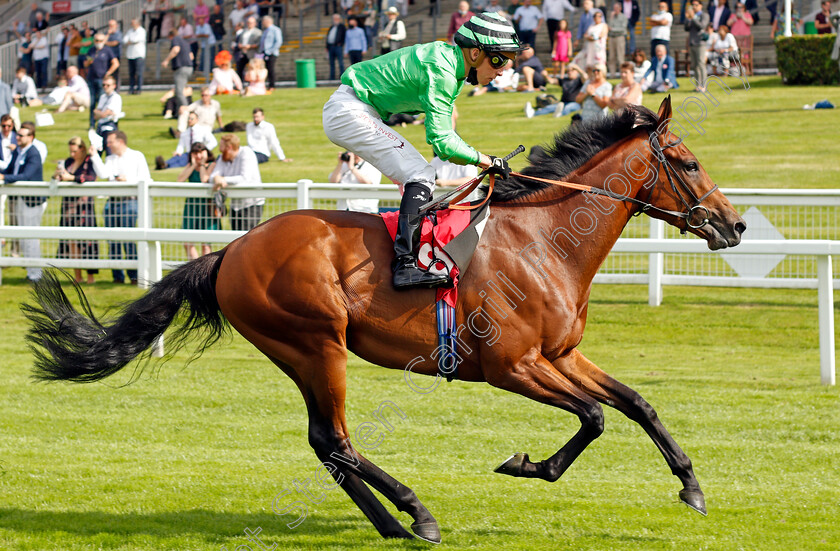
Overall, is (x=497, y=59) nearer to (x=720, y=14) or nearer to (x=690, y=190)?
(x=690, y=190)

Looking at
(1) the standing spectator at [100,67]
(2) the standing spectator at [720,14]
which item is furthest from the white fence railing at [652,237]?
(2) the standing spectator at [720,14]

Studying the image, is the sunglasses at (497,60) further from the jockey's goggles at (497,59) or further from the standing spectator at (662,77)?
the standing spectator at (662,77)

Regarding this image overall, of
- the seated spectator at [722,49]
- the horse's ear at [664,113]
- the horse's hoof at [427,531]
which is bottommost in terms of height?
the horse's hoof at [427,531]

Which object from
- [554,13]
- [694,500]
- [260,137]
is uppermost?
[554,13]

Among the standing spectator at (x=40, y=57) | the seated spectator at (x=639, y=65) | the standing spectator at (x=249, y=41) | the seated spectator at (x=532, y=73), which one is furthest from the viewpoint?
the standing spectator at (x=40, y=57)

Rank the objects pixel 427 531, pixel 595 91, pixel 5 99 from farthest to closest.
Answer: pixel 5 99
pixel 595 91
pixel 427 531

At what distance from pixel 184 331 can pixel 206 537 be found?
1022 mm

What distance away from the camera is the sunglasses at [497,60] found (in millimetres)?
4500

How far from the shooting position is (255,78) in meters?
22.7

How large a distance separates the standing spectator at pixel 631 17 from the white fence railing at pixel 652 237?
38.8ft

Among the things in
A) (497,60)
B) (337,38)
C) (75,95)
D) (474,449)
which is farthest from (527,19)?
(497,60)

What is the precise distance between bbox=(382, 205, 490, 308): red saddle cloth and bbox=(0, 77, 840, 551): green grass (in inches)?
46.2

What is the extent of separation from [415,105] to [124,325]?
1.80m

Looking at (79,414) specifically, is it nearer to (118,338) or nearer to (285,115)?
(118,338)
